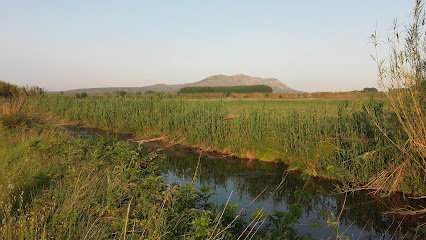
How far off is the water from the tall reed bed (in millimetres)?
473

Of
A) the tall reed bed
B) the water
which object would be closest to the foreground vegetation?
the water

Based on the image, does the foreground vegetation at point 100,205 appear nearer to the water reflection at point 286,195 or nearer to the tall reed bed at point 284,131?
the water reflection at point 286,195

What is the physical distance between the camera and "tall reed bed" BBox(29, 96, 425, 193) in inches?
268

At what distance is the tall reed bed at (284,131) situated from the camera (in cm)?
680

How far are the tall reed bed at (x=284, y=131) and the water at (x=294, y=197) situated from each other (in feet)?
1.55

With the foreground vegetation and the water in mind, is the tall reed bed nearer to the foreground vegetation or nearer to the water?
the water

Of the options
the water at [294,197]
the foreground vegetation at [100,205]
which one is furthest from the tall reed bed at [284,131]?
the foreground vegetation at [100,205]

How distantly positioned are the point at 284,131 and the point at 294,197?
3005 millimetres

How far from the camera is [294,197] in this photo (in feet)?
21.5

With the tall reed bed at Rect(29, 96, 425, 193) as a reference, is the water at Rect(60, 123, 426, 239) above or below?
below

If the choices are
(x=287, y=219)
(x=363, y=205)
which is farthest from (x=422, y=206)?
(x=287, y=219)

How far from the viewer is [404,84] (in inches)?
191

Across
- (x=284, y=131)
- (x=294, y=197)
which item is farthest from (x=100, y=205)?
(x=284, y=131)

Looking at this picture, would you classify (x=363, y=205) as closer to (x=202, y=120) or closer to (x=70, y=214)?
(x=70, y=214)
